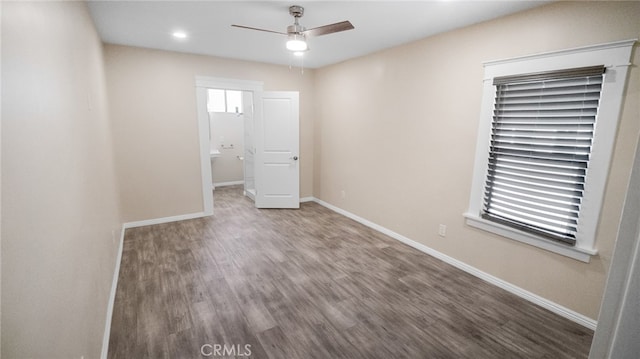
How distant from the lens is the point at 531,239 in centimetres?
252

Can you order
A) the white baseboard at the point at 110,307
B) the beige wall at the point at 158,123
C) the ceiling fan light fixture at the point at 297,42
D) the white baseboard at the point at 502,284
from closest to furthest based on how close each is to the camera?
1. the white baseboard at the point at 110,307
2. the white baseboard at the point at 502,284
3. the ceiling fan light fixture at the point at 297,42
4. the beige wall at the point at 158,123

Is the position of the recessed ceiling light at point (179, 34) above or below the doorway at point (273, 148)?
above

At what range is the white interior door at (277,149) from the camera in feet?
16.3

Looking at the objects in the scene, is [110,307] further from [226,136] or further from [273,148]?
[226,136]

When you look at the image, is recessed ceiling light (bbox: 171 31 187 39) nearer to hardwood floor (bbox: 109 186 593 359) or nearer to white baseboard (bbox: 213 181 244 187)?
hardwood floor (bbox: 109 186 593 359)

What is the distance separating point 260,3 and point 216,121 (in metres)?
4.69

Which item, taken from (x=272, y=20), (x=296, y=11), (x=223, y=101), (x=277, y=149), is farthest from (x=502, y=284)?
(x=223, y=101)

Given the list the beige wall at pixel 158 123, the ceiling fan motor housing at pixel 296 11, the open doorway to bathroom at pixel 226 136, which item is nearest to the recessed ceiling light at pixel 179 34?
the beige wall at pixel 158 123

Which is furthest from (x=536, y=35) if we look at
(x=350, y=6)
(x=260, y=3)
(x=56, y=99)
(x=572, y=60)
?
(x=56, y=99)

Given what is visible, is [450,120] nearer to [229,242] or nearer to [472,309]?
[472,309]

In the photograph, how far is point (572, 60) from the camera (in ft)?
7.24

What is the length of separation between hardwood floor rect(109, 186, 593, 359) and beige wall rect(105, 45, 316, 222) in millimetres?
768

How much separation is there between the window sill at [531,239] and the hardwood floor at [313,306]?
Result: 1.72ft

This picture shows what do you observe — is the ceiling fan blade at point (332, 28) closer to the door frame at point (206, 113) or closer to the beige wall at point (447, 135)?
the beige wall at point (447, 135)
